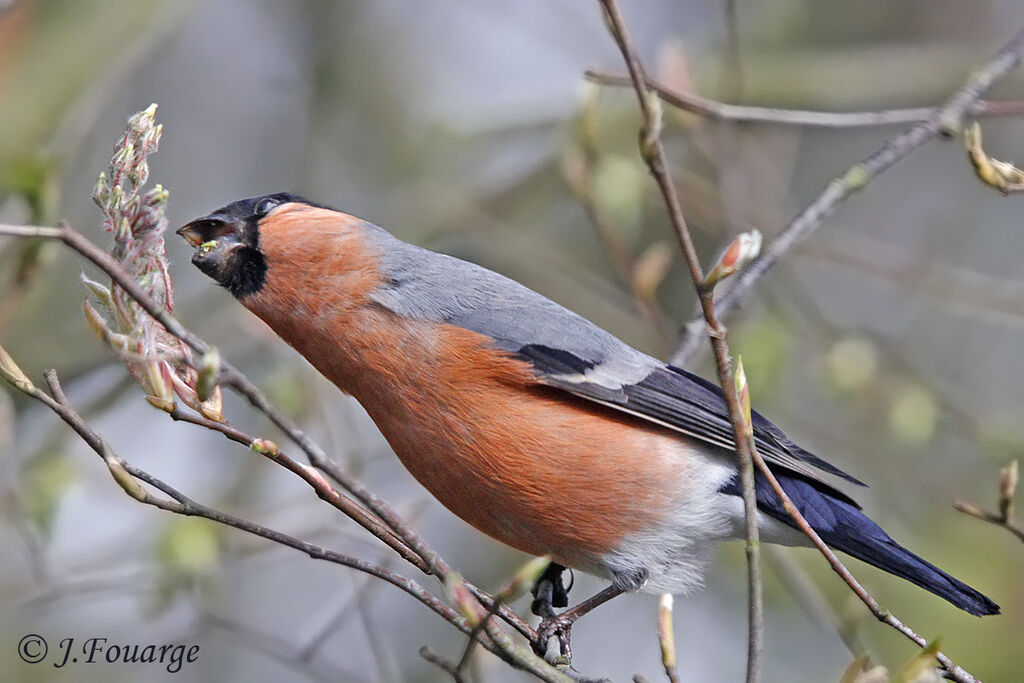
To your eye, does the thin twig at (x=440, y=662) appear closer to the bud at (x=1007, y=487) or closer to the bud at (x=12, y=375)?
the bud at (x=12, y=375)

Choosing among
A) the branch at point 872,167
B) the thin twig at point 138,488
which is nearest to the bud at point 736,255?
the thin twig at point 138,488

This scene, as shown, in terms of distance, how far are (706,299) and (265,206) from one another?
4.92 ft

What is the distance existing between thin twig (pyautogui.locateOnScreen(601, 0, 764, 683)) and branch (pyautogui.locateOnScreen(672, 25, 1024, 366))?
155 cm

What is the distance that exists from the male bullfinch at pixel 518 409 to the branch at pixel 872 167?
0.65 metres

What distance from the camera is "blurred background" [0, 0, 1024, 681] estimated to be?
4234mm

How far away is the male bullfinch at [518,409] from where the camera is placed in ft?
9.56

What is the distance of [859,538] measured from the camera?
3168 mm

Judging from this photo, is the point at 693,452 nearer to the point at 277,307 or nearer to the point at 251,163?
the point at 277,307

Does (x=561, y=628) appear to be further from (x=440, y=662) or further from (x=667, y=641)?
(x=440, y=662)

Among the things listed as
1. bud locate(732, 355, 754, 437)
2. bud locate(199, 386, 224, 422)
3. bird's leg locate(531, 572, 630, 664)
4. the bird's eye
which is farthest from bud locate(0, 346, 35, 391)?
bird's leg locate(531, 572, 630, 664)

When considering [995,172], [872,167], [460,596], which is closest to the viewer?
[460,596]

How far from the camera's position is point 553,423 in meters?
3.04

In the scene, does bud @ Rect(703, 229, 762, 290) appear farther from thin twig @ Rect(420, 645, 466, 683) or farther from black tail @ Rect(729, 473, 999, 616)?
black tail @ Rect(729, 473, 999, 616)

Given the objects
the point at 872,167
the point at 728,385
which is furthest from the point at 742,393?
the point at 872,167
